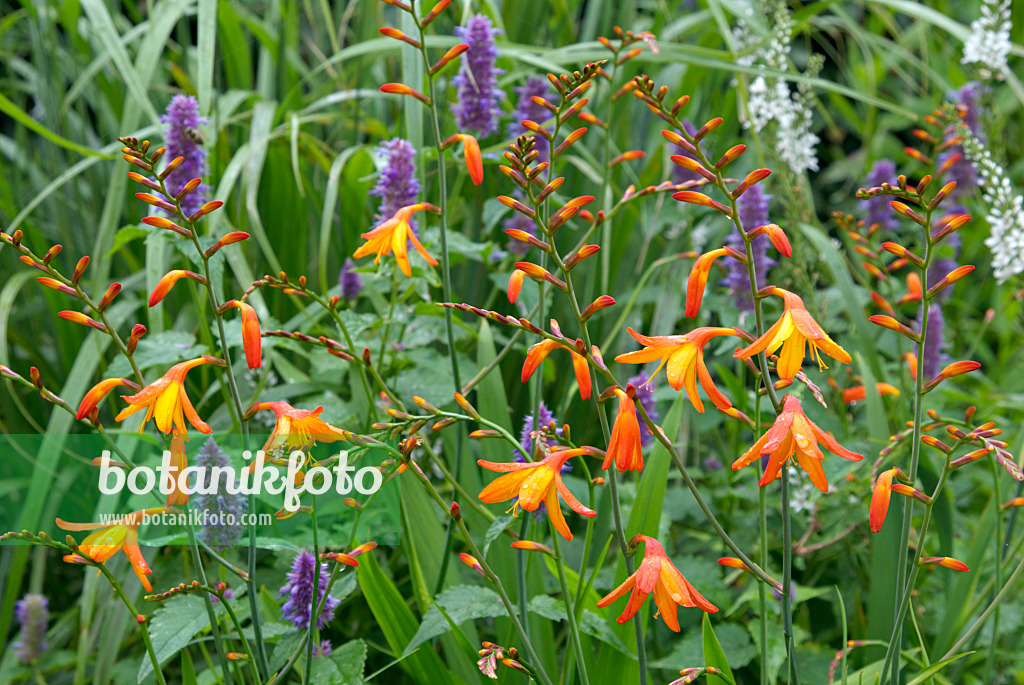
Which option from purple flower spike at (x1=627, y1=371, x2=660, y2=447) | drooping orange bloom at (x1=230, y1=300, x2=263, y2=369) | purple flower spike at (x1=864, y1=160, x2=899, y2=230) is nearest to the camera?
drooping orange bloom at (x1=230, y1=300, x2=263, y2=369)

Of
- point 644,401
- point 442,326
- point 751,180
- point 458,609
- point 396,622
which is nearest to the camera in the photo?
point 751,180

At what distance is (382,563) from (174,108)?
0.93 m

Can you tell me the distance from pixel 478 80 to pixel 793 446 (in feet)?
3.67

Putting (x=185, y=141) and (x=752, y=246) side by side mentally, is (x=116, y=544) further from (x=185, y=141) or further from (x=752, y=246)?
(x=752, y=246)

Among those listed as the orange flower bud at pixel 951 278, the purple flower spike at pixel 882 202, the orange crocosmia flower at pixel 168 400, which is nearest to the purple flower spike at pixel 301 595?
the orange crocosmia flower at pixel 168 400

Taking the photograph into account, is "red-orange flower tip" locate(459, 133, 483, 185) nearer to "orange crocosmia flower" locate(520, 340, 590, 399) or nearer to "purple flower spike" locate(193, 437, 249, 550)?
"orange crocosmia flower" locate(520, 340, 590, 399)

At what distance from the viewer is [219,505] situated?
1104 mm

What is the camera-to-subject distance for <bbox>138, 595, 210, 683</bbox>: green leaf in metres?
1.01

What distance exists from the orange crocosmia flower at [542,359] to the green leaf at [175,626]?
0.60 meters

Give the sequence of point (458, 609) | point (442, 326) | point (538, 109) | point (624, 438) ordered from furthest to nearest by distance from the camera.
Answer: point (538, 109)
point (442, 326)
point (458, 609)
point (624, 438)

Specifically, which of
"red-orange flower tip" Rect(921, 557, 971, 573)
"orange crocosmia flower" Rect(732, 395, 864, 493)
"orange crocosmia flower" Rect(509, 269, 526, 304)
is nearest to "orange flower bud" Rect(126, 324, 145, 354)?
"orange crocosmia flower" Rect(509, 269, 526, 304)

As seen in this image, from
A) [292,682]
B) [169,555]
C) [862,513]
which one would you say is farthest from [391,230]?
[862,513]

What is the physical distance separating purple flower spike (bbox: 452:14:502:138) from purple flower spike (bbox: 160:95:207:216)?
0.51 m

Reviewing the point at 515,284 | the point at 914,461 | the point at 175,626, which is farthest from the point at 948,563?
the point at 175,626
